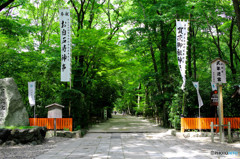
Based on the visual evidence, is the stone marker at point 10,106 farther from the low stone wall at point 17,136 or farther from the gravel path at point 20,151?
the gravel path at point 20,151

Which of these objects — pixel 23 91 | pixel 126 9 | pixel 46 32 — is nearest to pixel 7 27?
pixel 23 91

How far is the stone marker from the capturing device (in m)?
9.74

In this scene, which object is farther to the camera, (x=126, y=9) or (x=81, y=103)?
(x=126, y=9)

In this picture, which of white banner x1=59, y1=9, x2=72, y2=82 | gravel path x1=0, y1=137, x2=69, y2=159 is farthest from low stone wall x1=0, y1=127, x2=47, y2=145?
white banner x1=59, y1=9, x2=72, y2=82

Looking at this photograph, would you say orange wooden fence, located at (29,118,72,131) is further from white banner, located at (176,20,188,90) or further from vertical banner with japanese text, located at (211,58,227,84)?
vertical banner with japanese text, located at (211,58,227,84)

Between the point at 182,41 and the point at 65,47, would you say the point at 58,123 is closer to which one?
the point at 65,47

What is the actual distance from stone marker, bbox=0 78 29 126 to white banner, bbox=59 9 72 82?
2922 millimetres

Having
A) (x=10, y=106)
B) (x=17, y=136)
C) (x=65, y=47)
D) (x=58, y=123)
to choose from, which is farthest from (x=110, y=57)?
(x=17, y=136)

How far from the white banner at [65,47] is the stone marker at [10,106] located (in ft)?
9.59

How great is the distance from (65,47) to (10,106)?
4.77 metres

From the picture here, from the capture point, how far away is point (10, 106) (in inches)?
386

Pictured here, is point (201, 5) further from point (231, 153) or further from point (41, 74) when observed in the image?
point (41, 74)

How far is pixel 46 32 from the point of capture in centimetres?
2316

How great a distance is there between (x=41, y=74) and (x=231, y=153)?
523 inches
